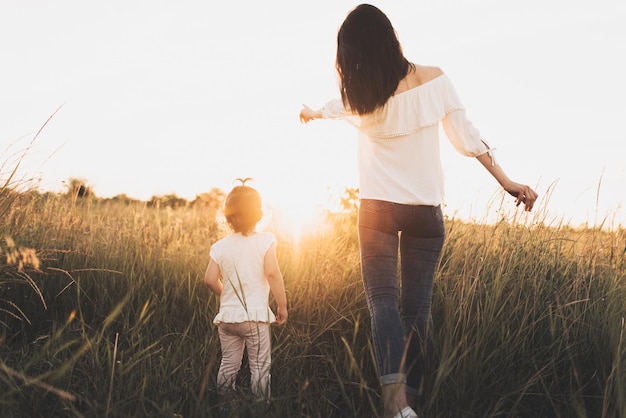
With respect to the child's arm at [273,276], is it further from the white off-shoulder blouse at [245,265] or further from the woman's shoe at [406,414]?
the woman's shoe at [406,414]

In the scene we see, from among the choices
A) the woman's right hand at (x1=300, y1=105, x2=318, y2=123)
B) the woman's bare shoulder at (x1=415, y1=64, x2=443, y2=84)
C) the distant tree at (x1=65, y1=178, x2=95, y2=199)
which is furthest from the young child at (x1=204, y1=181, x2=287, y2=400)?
the distant tree at (x1=65, y1=178, x2=95, y2=199)

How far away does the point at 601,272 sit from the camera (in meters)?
3.90

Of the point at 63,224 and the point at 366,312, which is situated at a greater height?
the point at 63,224

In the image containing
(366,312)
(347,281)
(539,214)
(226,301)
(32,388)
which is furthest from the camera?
(539,214)

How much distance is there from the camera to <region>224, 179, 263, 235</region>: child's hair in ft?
10.2

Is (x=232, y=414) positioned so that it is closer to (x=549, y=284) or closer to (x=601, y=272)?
(x=549, y=284)

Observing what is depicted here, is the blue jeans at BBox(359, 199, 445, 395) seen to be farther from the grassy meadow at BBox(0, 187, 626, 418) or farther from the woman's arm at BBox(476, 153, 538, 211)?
the woman's arm at BBox(476, 153, 538, 211)

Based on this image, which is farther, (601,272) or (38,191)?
(38,191)

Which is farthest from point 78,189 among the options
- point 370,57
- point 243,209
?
point 370,57

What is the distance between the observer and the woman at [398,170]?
8.79ft

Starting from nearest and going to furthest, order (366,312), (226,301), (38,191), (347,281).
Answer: (226,301), (366,312), (347,281), (38,191)

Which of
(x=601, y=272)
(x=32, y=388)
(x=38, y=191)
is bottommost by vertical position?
A: (x=32, y=388)

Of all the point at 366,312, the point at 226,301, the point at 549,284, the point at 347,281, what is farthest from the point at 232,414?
the point at 549,284

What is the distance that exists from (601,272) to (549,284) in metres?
0.51
